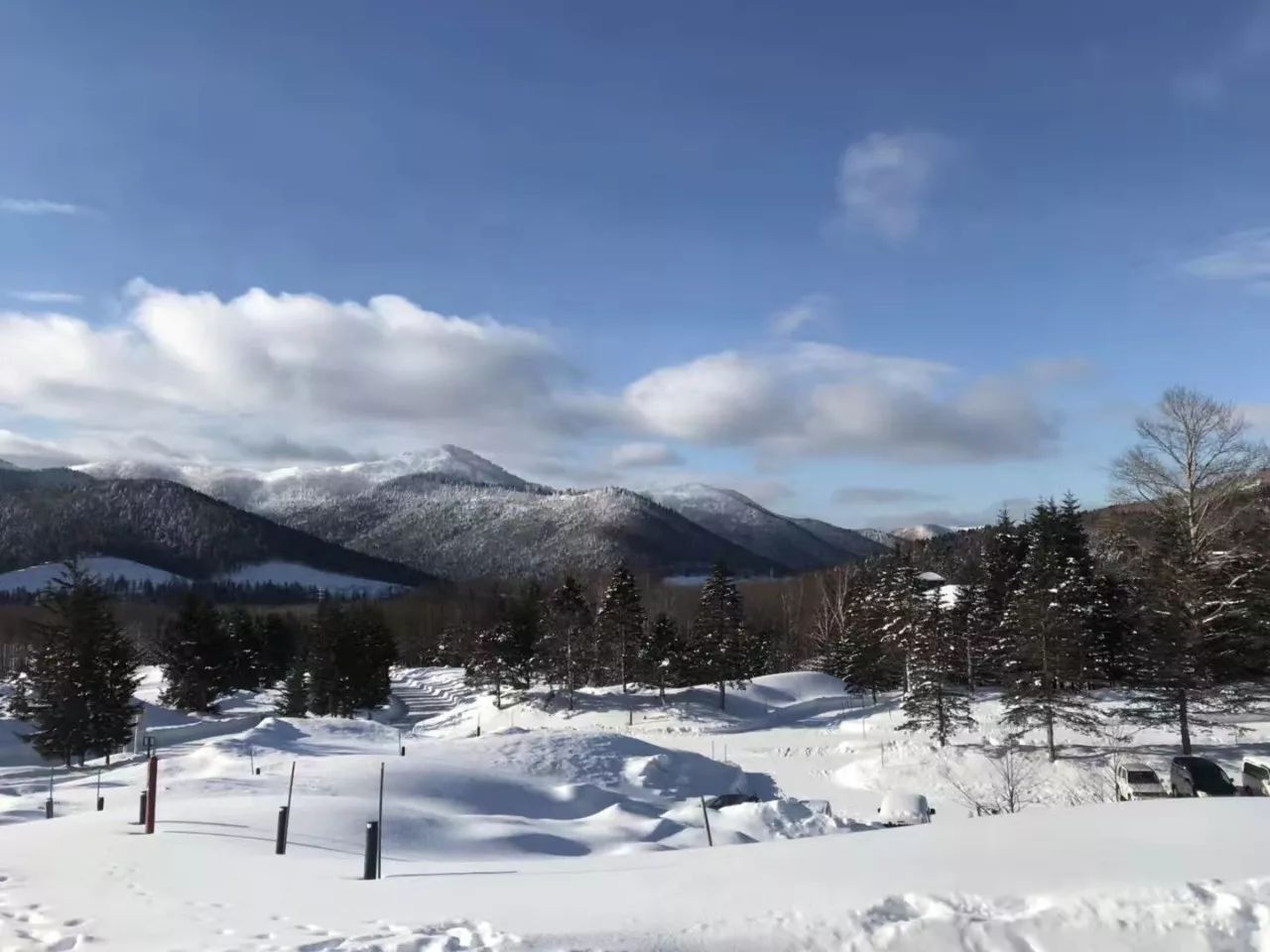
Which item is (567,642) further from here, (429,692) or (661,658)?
(429,692)

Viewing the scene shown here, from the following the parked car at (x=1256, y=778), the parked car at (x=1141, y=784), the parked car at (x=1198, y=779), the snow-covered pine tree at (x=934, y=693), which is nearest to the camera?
the parked car at (x=1256, y=778)

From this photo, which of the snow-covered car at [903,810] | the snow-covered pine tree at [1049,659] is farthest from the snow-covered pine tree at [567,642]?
the snow-covered car at [903,810]

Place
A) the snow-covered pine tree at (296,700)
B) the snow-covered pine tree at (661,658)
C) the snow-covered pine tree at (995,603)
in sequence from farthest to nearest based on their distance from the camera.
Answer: the snow-covered pine tree at (296,700) → the snow-covered pine tree at (661,658) → the snow-covered pine tree at (995,603)

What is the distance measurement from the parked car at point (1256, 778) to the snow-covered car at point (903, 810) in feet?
27.4

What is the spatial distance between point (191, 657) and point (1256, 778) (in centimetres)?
5783

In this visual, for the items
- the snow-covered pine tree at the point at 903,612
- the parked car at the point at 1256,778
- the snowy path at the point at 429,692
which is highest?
the snow-covered pine tree at the point at 903,612

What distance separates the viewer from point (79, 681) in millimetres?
37938

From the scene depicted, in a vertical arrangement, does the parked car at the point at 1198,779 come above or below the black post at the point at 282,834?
below

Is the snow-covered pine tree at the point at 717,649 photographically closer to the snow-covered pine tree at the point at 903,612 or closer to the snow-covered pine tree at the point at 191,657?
the snow-covered pine tree at the point at 903,612

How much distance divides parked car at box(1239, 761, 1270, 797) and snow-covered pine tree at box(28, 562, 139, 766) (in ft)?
134

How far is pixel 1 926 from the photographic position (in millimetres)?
8133

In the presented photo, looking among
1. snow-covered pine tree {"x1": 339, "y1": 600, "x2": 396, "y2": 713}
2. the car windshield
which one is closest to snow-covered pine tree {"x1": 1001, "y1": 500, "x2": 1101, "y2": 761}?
the car windshield

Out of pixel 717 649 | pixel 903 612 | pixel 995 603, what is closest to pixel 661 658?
pixel 717 649

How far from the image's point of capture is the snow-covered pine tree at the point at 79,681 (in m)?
37.5
